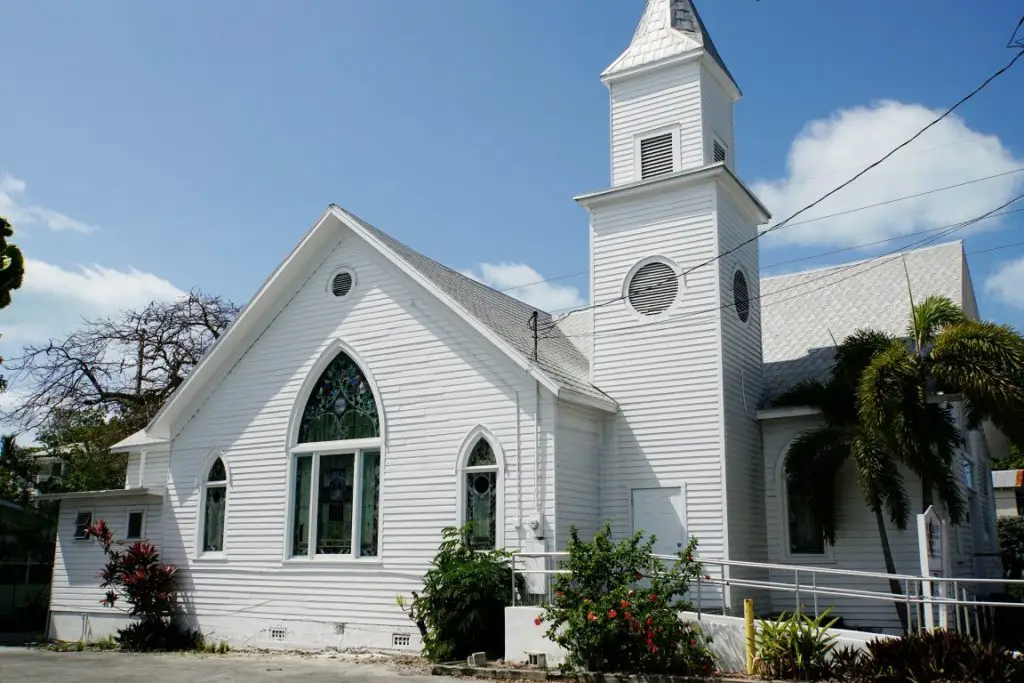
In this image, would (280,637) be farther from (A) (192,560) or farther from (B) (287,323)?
(B) (287,323)

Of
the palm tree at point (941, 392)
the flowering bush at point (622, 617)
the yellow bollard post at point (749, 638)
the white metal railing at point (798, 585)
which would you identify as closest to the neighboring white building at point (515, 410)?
the white metal railing at point (798, 585)

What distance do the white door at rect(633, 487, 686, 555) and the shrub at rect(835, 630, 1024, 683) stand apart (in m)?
5.35

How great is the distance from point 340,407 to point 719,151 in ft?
30.2

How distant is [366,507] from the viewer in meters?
18.5

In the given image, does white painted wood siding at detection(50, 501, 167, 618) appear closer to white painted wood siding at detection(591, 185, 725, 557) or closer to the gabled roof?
the gabled roof

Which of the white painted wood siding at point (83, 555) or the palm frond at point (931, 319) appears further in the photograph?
the white painted wood siding at point (83, 555)

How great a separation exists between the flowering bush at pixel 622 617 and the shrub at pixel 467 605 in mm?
1707

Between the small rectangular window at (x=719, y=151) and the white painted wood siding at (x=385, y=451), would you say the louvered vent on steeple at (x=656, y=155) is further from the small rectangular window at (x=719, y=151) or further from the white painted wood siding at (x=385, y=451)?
the white painted wood siding at (x=385, y=451)

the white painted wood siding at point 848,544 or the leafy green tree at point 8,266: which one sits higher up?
the leafy green tree at point 8,266

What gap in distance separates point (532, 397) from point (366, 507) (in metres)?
4.20

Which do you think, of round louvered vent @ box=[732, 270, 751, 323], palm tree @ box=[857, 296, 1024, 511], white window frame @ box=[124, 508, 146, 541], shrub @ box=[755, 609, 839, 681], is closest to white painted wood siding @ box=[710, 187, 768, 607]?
round louvered vent @ box=[732, 270, 751, 323]

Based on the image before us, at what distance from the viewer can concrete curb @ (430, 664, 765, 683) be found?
12.5 meters

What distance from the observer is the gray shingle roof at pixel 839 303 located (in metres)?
20.0

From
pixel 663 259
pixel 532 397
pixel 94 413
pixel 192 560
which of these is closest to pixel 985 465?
pixel 663 259
